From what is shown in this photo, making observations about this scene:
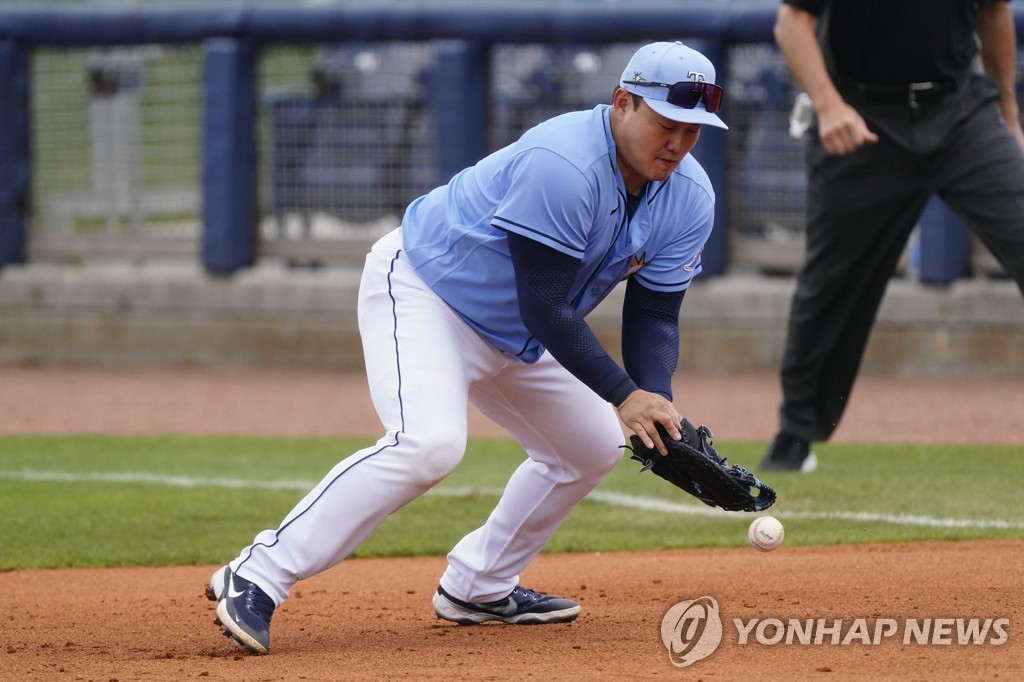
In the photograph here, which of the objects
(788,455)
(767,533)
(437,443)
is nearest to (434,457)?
(437,443)

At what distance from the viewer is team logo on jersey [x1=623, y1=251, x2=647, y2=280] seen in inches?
169

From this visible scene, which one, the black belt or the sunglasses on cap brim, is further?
the black belt

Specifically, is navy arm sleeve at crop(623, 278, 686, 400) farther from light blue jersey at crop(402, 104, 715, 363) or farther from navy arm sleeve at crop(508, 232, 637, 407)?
navy arm sleeve at crop(508, 232, 637, 407)

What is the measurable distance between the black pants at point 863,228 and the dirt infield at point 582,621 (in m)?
1.29

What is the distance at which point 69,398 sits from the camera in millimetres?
10586

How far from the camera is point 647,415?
397 centimetres

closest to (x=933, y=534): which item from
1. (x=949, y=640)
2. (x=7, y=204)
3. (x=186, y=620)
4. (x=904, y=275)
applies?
(x=949, y=640)

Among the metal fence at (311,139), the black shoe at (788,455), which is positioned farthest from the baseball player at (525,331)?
the metal fence at (311,139)

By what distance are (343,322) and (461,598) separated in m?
7.11

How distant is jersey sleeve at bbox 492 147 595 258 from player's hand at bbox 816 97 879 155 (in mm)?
1939

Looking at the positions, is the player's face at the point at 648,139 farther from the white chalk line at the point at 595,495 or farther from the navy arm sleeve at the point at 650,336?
the white chalk line at the point at 595,495

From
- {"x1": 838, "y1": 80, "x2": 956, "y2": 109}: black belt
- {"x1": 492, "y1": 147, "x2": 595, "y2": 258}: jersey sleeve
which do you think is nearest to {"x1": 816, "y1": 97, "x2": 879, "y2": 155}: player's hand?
{"x1": 838, "y1": 80, "x2": 956, "y2": 109}: black belt

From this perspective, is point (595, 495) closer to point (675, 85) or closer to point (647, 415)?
point (647, 415)

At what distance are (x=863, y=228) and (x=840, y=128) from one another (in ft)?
3.23
